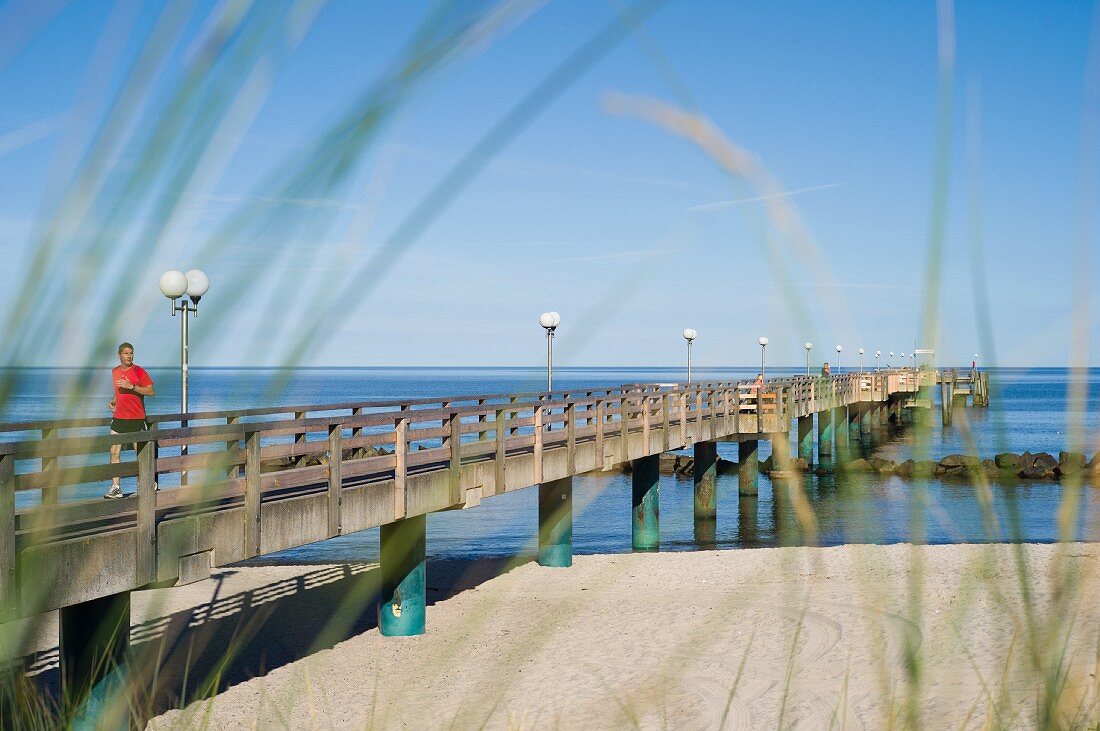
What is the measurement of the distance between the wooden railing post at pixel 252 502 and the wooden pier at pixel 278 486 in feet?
0.05

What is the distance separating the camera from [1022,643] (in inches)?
48.8

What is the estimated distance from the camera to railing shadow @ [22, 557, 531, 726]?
39.8ft

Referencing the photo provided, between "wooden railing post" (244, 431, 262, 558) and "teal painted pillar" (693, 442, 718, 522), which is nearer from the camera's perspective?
"wooden railing post" (244, 431, 262, 558)

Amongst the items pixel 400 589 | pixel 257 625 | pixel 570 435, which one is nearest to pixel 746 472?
pixel 570 435

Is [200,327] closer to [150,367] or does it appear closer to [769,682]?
[150,367]

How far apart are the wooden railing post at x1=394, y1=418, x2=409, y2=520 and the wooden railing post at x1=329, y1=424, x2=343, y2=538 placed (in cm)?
121

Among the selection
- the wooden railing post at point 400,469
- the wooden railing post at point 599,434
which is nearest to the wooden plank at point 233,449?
the wooden railing post at point 400,469

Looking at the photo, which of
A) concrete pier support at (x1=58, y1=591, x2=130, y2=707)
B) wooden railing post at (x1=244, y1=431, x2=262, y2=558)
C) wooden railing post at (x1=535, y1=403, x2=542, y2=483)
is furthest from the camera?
wooden railing post at (x1=535, y1=403, x2=542, y2=483)

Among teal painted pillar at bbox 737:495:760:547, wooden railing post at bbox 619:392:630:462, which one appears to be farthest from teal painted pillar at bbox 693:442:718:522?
wooden railing post at bbox 619:392:630:462

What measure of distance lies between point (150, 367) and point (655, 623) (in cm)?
1581

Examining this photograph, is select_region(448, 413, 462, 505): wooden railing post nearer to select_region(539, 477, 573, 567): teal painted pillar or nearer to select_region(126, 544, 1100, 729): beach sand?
select_region(126, 544, 1100, 729): beach sand

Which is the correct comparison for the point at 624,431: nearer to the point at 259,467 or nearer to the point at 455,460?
the point at 455,460

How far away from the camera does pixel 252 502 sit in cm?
956

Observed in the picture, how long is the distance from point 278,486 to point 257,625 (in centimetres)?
478
